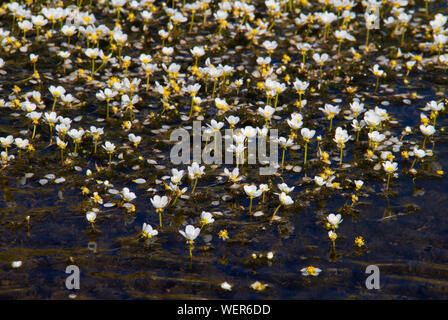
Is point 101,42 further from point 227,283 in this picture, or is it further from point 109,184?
point 227,283

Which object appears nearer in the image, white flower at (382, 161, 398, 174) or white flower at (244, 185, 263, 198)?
white flower at (244, 185, 263, 198)

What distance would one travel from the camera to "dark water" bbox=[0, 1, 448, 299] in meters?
5.38

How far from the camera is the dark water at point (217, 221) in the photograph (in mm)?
5383

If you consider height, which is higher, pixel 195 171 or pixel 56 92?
pixel 56 92

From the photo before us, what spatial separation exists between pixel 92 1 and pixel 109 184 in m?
5.56

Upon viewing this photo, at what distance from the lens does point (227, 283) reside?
5.36m

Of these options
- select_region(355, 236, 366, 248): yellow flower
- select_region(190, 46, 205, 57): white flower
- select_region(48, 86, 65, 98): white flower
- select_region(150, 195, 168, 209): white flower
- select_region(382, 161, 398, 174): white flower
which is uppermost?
select_region(190, 46, 205, 57): white flower

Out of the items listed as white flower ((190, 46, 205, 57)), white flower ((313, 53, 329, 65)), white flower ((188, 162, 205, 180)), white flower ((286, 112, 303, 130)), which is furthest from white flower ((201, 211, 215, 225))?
white flower ((313, 53, 329, 65))

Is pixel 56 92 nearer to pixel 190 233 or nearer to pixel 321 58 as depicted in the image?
pixel 190 233

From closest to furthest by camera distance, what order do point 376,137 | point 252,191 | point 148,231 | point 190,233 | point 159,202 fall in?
point 190,233 < point 148,231 < point 159,202 < point 252,191 < point 376,137

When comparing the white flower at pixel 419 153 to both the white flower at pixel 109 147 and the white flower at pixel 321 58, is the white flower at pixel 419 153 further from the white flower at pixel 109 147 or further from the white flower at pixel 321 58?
the white flower at pixel 109 147

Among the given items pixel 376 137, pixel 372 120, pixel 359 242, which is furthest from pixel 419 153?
pixel 359 242

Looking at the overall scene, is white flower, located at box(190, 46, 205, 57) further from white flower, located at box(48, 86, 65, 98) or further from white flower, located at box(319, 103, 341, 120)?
white flower, located at box(319, 103, 341, 120)

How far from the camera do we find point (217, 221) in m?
6.20
